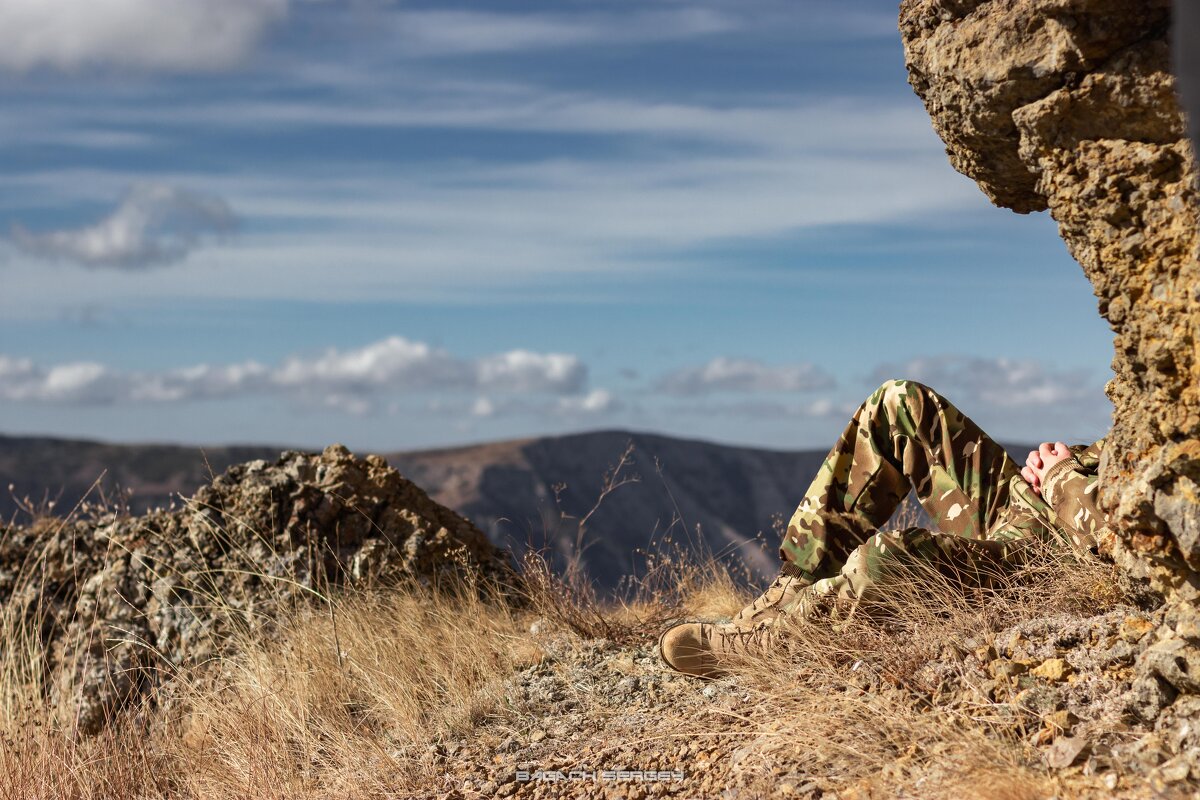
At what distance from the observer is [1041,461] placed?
14.2ft

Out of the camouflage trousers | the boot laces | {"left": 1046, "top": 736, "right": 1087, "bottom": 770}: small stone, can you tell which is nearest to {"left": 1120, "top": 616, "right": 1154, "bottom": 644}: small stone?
{"left": 1046, "top": 736, "right": 1087, "bottom": 770}: small stone

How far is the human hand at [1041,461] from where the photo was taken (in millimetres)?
4264

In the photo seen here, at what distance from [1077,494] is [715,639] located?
4.74 feet

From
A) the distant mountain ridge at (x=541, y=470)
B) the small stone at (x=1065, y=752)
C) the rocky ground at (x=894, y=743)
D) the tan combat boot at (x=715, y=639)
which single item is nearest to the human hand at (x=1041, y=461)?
the rocky ground at (x=894, y=743)

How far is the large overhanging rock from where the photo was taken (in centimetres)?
275

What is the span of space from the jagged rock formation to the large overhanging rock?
3.40 meters

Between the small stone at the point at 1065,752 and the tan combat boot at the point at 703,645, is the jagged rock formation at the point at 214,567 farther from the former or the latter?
the small stone at the point at 1065,752

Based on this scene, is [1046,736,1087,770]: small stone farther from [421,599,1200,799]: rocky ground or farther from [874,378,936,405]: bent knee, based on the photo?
[874,378,936,405]: bent knee

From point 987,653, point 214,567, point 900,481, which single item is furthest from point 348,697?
point 987,653

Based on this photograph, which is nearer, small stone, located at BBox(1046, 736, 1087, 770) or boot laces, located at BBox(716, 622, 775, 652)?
small stone, located at BBox(1046, 736, 1087, 770)

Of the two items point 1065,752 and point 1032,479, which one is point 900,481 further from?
point 1065,752

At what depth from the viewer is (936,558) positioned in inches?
156

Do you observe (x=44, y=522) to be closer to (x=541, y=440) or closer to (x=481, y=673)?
(x=481, y=673)

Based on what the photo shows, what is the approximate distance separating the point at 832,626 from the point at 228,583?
10.3ft
